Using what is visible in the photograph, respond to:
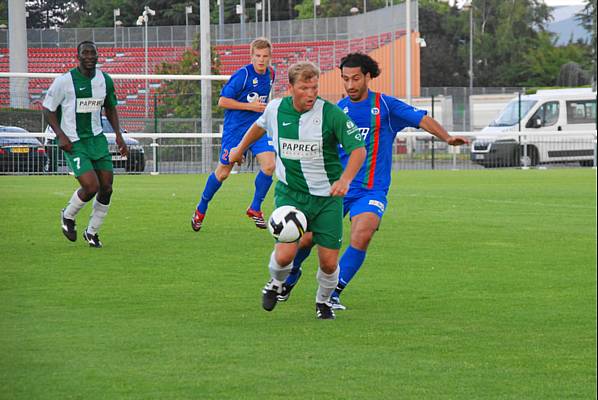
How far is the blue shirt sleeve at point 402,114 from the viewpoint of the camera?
357 inches

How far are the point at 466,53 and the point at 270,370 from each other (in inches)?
3352

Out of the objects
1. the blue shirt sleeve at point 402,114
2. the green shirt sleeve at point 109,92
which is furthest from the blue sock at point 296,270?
the green shirt sleeve at point 109,92

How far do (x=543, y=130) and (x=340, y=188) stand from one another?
93.5 feet

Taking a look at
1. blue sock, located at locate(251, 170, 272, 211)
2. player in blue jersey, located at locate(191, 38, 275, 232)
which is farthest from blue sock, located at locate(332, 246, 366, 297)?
blue sock, located at locate(251, 170, 272, 211)

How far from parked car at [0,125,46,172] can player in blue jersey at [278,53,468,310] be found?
57.5 ft

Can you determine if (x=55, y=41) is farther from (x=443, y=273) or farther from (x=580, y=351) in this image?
(x=580, y=351)

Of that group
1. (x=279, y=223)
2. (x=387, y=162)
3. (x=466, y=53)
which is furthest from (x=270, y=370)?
(x=466, y=53)

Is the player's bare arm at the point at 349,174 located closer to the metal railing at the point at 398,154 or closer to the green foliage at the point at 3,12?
the metal railing at the point at 398,154

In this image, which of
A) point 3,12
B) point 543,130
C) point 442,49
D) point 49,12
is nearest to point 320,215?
point 3,12

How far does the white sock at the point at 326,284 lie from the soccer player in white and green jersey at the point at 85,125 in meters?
4.57

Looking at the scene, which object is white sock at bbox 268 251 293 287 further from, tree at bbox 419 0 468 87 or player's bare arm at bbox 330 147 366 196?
tree at bbox 419 0 468 87

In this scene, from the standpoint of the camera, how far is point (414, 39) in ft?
180

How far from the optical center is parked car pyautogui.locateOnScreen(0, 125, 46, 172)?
84.8ft

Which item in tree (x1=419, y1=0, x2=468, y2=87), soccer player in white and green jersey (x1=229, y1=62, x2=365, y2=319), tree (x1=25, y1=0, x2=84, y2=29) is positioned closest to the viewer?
soccer player in white and green jersey (x1=229, y1=62, x2=365, y2=319)
